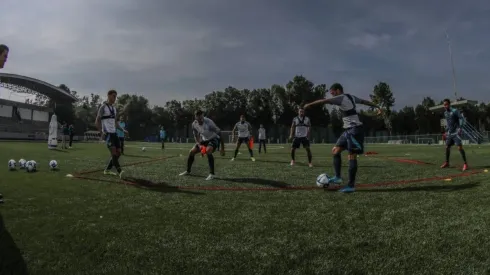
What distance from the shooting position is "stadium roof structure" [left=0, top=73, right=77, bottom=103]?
71312 millimetres

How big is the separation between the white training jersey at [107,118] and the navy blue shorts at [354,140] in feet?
22.0

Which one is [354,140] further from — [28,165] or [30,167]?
[28,165]

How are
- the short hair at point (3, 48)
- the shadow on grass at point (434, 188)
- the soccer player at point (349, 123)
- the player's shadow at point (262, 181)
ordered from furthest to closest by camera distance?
the player's shadow at point (262, 181) → the soccer player at point (349, 123) → the shadow on grass at point (434, 188) → the short hair at point (3, 48)

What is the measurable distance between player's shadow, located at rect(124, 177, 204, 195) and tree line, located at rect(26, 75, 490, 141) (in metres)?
79.1

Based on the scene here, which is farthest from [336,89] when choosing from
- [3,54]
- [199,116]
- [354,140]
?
[3,54]

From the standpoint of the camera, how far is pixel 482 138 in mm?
52812

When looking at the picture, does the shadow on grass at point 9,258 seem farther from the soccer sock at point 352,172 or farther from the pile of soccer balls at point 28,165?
the pile of soccer balls at point 28,165

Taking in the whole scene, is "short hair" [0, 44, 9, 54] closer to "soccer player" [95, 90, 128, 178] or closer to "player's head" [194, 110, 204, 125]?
"soccer player" [95, 90, 128, 178]

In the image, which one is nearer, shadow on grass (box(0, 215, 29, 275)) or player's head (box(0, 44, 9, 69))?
shadow on grass (box(0, 215, 29, 275))

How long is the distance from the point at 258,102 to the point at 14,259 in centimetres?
9064

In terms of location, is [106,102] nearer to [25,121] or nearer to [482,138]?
[482,138]

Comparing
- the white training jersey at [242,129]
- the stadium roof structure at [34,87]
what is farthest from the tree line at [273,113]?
the white training jersey at [242,129]

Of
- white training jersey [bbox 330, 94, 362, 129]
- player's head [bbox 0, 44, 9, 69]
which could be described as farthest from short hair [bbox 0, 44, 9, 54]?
white training jersey [bbox 330, 94, 362, 129]

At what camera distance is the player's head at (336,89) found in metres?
8.76
